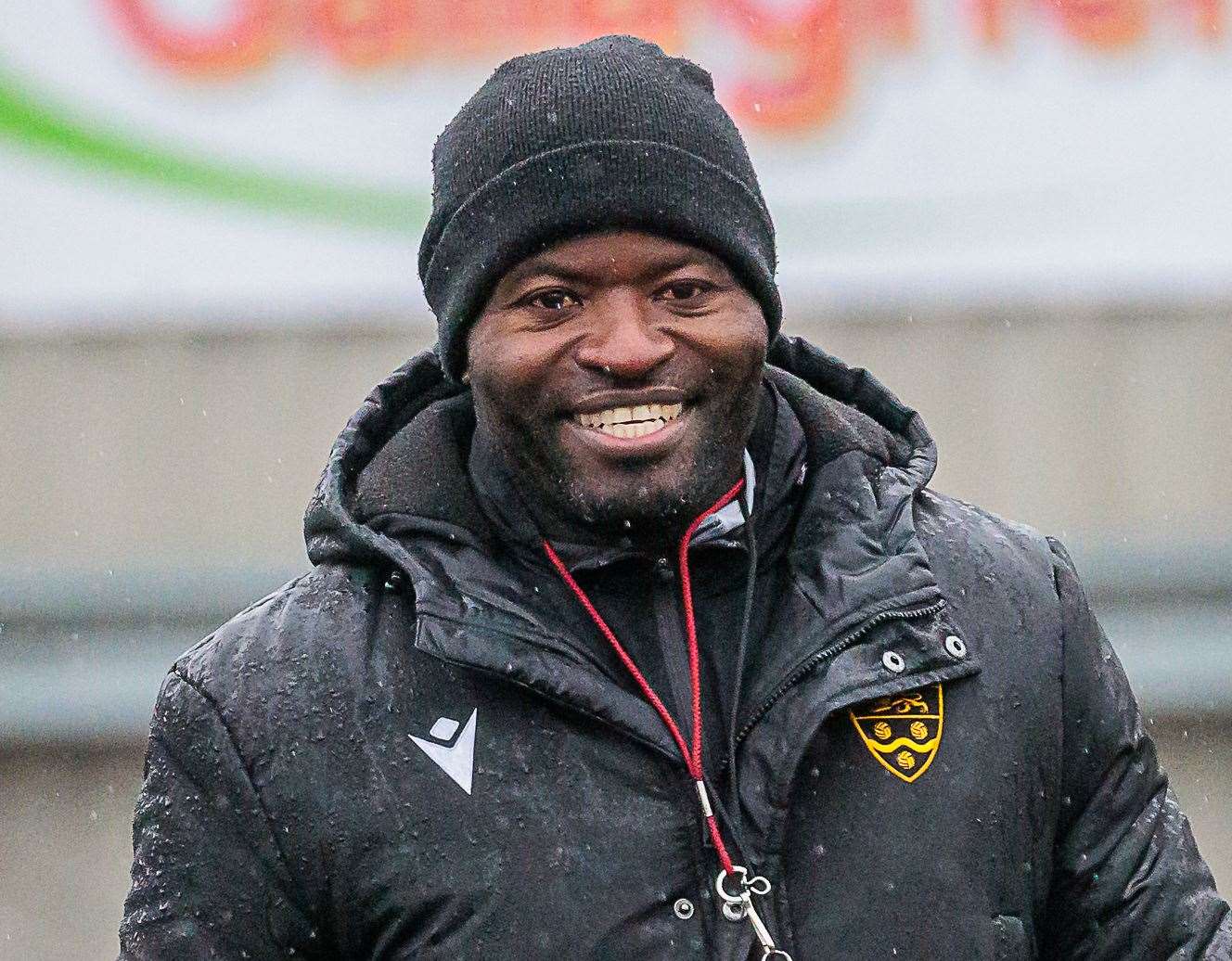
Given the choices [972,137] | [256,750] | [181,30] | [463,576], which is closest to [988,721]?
[463,576]

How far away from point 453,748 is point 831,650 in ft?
1.30

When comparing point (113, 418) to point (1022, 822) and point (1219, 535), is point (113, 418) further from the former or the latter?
point (1022, 822)

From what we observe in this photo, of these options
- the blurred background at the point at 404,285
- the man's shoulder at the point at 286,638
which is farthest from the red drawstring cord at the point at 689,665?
the blurred background at the point at 404,285

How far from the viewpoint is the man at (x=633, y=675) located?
2.24 m

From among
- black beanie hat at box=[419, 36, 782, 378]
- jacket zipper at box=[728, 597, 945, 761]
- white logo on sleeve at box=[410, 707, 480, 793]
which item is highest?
black beanie hat at box=[419, 36, 782, 378]

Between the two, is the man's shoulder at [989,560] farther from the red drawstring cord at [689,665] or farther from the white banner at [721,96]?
the white banner at [721,96]

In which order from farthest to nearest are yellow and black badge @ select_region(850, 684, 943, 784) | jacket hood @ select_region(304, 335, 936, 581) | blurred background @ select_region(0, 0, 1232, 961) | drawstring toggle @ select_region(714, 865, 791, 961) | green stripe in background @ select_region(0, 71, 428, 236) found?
green stripe in background @ select_region(0, 71, 428, 236)
blurred background @ select_region(0, 0, 1232, 961)
jacket hood @ select_region(304, 335, 936, 581)
yellow and black badge @ select_region(850, 684, 943, 784)
drawstring toggle @ select_region(714, 865, 791, 961)

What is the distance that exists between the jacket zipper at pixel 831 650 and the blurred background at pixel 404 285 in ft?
11.2

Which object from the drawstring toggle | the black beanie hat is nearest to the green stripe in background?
the black beanie hat

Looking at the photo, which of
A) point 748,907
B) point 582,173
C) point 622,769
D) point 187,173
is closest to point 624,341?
point 582,173

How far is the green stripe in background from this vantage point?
5.96 metres

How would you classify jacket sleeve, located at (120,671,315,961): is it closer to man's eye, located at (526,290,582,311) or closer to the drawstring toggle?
the drawstring toggle

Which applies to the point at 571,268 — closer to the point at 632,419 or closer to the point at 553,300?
the point at 553,300

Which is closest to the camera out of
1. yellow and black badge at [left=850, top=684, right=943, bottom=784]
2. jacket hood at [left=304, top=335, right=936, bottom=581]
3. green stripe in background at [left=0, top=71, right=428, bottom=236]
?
yellow and black badge at [left=850, top=684, right=943, bottom=784]
